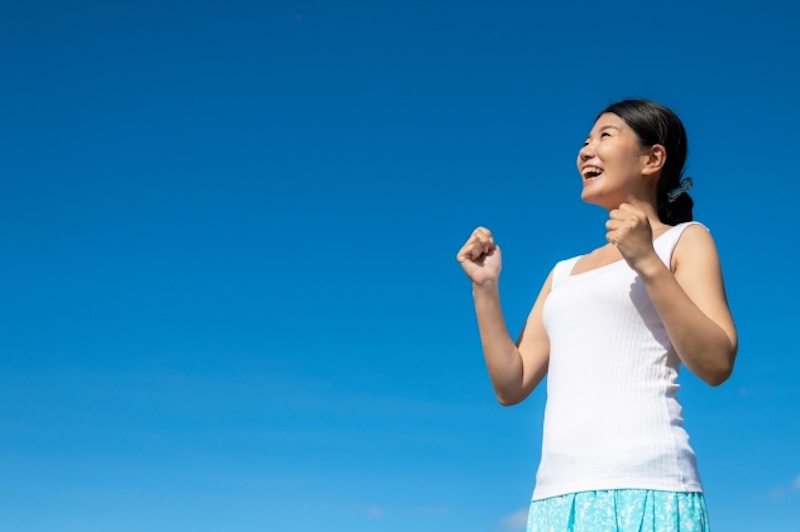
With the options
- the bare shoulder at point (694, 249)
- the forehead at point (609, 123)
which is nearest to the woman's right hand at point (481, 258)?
the forehead at point (609, 123)

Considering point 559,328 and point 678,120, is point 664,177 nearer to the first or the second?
point 678,120

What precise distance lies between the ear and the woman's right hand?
2.31ft

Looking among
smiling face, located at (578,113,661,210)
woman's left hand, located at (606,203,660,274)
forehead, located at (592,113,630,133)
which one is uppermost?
forehead, located at (592,113,630,133)

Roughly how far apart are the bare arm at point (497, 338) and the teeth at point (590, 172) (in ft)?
1.55

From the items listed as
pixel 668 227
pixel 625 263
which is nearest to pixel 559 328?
pixel 625 263

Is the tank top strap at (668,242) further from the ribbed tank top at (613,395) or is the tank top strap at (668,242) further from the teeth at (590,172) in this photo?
the teeth at (590,172)

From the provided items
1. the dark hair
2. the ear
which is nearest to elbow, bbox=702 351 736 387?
the dark hair

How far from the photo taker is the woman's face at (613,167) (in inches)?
174

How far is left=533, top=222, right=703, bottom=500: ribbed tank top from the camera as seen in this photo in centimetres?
377

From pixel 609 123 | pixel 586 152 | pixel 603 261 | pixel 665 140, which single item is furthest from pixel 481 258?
pixel 665 140

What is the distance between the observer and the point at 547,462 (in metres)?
4.00

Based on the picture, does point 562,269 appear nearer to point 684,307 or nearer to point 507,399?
point 507,399

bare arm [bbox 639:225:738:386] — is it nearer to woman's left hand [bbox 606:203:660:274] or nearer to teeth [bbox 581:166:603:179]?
woman's left hand [bbox 606:203:660:274]

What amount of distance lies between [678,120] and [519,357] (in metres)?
1.22
